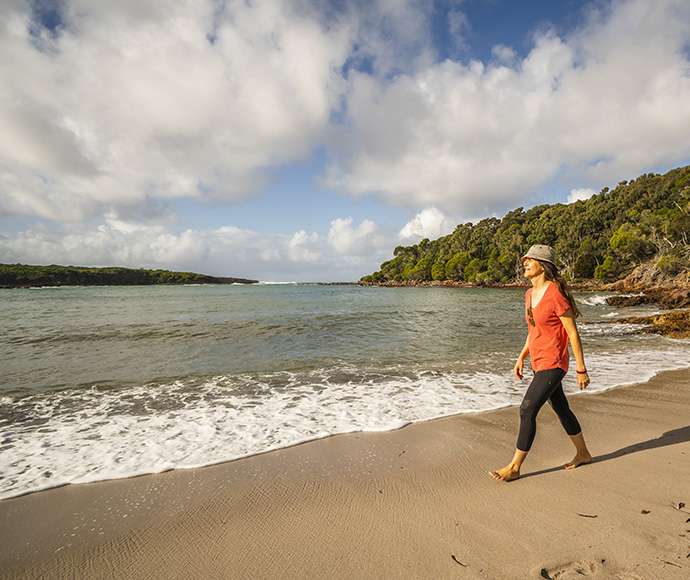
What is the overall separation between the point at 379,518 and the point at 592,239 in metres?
87.0

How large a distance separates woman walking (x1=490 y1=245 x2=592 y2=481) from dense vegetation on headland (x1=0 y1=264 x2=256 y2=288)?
161560 millimetres

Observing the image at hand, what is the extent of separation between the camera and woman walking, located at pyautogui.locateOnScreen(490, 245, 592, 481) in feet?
10.0

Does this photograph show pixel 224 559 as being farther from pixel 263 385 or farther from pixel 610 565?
pixel 263 385

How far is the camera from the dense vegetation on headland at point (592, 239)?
51156mm

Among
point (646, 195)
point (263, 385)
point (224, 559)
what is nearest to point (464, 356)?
point (263, 385)

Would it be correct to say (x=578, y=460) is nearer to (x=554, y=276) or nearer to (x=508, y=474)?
(x=508, y=474)

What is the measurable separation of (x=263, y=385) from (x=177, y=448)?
315 centimetres

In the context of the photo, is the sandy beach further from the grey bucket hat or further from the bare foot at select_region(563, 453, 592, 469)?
the grey bucket hat

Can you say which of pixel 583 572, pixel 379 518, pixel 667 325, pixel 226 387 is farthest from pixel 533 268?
pixel 667 325

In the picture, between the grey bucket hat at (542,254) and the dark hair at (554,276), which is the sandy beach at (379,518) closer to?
the dark hair at (554,276)

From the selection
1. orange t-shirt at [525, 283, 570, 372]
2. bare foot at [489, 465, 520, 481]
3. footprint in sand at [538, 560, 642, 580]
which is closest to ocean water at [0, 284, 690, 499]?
bare foot at [489, 465, 520, 481]

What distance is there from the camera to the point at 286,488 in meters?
3.20

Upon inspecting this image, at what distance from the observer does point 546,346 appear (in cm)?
314

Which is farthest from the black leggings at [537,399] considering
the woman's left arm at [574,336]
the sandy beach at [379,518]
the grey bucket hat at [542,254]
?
the grey bucket hat at [542,254]
